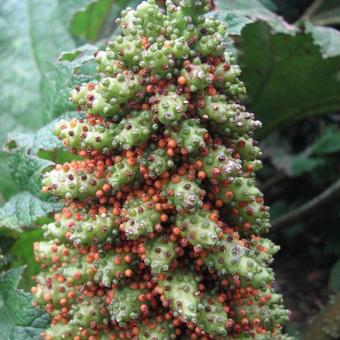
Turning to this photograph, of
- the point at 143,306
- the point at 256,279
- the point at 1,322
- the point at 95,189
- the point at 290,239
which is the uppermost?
the point at 95,189

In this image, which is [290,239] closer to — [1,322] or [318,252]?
[318,252]

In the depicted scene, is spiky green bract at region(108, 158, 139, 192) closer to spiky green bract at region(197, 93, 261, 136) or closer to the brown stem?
spiky green bract at region(197, 93, 261, 136)

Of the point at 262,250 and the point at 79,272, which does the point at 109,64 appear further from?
the point at 262,250

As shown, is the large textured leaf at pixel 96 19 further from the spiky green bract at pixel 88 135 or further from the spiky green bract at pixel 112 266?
the spiky green bract at pixel 112 266

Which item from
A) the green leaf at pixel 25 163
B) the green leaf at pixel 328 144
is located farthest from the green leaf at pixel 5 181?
the green leaf at pixel 328 144

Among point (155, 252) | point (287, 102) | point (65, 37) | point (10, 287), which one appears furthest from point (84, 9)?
point (155, 252)

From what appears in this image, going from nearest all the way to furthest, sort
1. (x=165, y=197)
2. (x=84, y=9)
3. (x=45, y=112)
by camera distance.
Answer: (x=165, y=197) → (x=45, y=112) → (x=84, y=9)
